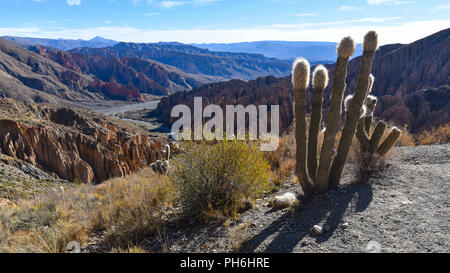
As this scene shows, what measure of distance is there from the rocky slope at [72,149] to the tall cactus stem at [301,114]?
18683 mm

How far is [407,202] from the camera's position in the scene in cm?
434

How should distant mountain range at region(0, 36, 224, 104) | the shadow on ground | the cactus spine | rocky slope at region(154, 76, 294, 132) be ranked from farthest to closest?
distant mountain range at region(0, 36, 224, 104) → rocky slope at region(154, 76, 294, 132) → the cactus spine → the shadow on ground

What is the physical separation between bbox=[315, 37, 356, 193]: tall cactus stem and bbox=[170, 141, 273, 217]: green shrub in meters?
1.16

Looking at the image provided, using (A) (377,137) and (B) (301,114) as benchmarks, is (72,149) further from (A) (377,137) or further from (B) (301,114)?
(A) (377,137)

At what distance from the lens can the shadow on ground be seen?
3.62 meters

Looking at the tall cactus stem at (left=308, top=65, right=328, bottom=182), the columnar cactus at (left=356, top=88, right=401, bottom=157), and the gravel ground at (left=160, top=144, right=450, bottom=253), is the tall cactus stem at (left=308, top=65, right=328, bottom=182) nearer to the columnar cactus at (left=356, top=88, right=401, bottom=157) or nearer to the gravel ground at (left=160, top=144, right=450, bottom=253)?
the gravel ground at (left=160, top=144, right=450, bottom=253)

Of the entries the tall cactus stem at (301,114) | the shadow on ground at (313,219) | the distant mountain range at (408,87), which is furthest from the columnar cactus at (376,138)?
the distant mountain range at (408,87)

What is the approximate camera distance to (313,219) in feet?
13.5

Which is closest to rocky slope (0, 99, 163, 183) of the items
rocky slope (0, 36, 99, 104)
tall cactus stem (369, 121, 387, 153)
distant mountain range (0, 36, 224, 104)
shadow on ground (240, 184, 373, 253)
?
shadow on ground (240, 184, 373, 253)

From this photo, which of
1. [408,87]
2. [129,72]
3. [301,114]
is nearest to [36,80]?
[129,72]

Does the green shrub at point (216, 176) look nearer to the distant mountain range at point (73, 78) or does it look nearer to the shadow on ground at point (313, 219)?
the shadow on ground at point (313, 219)

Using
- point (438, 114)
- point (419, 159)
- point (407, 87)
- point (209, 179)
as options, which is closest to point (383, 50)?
point (407, 87)

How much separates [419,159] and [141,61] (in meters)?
191

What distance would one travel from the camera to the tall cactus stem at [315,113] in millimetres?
4598
